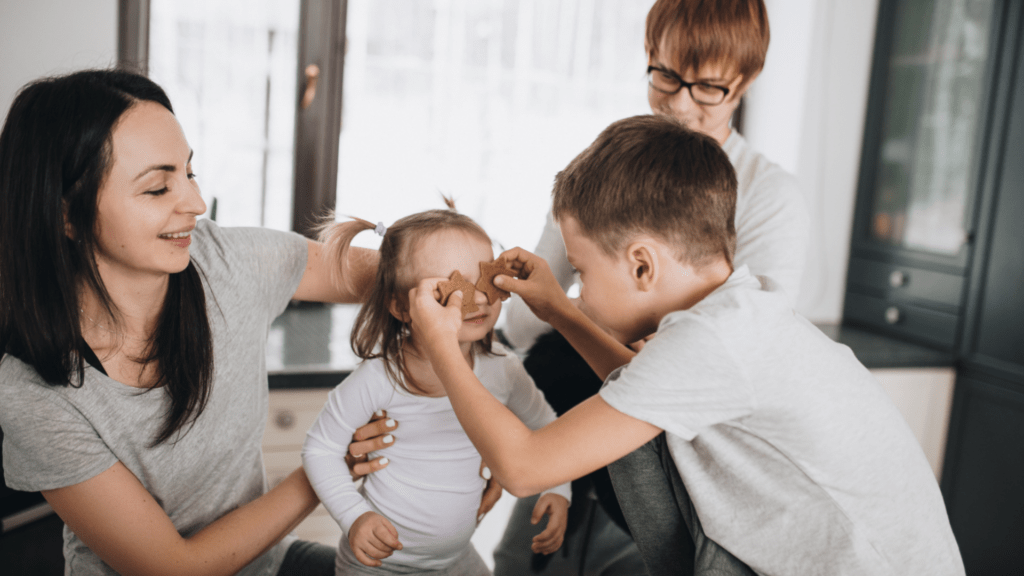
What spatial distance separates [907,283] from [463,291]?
2187 mm

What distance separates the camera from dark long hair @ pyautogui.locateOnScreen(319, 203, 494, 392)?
1173 mm

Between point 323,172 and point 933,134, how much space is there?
2046 millimetres

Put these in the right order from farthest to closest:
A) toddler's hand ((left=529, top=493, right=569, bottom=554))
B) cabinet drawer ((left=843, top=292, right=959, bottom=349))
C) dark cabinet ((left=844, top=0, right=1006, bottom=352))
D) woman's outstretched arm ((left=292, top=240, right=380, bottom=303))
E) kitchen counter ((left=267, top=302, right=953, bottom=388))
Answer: cabinet drawer ((left=843, top=292, right=959, bottom=349)), dark cabinet ((left=844, top=0, right=1006, bottom=352)), kitchen counter ((left=267, top=302, right=953, bottom=388)), woman's outstretched arm ((left=292, top=240, right=380, bottom=303)), toddler's hand ((left=529, top=493, right=569, bottom=554))

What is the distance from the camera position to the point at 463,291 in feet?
3.51

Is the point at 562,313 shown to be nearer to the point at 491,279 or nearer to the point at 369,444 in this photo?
the point at 491,279

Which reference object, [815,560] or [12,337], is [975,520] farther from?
[12,337]

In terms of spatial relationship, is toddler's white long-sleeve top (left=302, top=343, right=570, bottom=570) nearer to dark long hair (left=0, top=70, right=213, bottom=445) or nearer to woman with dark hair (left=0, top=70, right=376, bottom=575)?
woman with dark hair (left=0, top=70, right=376, bottom=575)

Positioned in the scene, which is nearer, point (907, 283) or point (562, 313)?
point (562, 313)

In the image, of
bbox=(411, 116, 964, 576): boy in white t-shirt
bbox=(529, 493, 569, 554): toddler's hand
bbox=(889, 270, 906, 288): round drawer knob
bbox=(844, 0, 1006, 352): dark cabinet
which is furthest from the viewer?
bbox=(889, 270, 906, 288): round drawer knob

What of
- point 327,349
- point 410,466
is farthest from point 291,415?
point 410,466

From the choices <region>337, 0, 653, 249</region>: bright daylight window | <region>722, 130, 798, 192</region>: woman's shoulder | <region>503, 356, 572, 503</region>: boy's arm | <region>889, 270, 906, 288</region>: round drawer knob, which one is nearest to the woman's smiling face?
<region>503, 356, 572, 503</region>: boy's arm

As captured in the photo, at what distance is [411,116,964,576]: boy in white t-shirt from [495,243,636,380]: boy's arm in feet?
0.41

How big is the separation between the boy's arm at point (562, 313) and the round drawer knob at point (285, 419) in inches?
38.8

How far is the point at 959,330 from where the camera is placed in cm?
252
